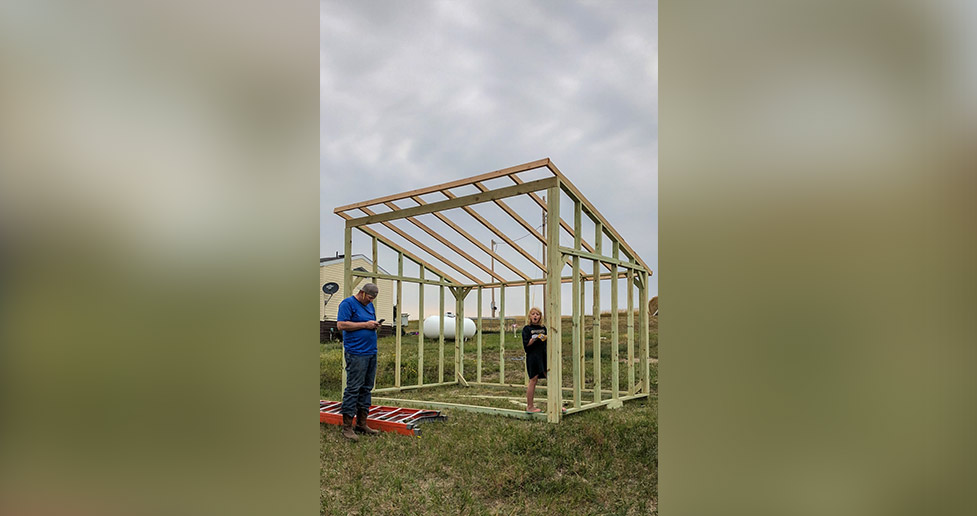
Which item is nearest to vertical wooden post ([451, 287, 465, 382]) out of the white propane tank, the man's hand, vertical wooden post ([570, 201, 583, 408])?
vertical wooden post ([570, 201, 583, 408])

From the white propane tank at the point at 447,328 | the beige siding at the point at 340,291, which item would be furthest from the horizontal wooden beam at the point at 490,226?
the beige siding at the point at 340,291

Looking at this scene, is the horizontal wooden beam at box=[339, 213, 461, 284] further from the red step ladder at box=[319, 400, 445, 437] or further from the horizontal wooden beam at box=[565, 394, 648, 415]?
the horizontal wooden beam at box=[565, 394, 648, 415]

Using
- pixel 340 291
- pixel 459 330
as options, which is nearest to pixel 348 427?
pixel 459 330

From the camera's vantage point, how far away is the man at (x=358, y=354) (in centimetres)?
612

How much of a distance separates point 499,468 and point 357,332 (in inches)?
92.9

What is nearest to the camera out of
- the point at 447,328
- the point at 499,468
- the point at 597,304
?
→ the point at 499,468

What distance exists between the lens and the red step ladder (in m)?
6.30

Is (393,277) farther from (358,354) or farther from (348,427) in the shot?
(348,427)

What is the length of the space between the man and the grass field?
0.29m

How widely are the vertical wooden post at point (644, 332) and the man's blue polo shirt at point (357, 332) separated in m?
5.19

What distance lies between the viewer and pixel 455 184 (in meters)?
7.63

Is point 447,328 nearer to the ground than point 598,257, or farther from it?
nearer to the ground
